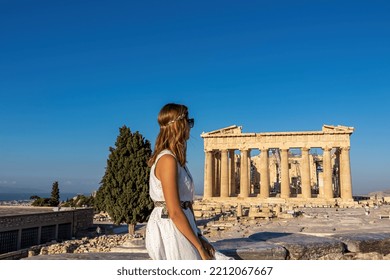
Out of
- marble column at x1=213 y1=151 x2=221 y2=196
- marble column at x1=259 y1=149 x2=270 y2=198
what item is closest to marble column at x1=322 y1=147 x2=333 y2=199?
marble column at x1=259 y1=149 x2=270 y2=198

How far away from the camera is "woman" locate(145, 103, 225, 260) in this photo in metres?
2.83

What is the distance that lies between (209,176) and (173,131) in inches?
1756

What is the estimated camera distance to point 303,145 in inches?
1768

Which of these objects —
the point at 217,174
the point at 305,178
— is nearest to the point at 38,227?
the point at 217,174

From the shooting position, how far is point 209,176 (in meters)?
47.4

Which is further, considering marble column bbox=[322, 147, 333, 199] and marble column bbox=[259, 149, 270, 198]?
marble column bbox=[259, 149, 270, 198]

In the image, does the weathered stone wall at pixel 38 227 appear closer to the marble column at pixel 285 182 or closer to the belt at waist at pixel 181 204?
the belt at waist at pixel 181 204

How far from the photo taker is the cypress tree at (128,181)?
25.3 meters

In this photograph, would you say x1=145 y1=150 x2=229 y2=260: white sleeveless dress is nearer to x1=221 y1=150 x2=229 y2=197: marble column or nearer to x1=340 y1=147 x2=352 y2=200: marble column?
x1=340 y1=147 x2=352 y2=200: marble column
